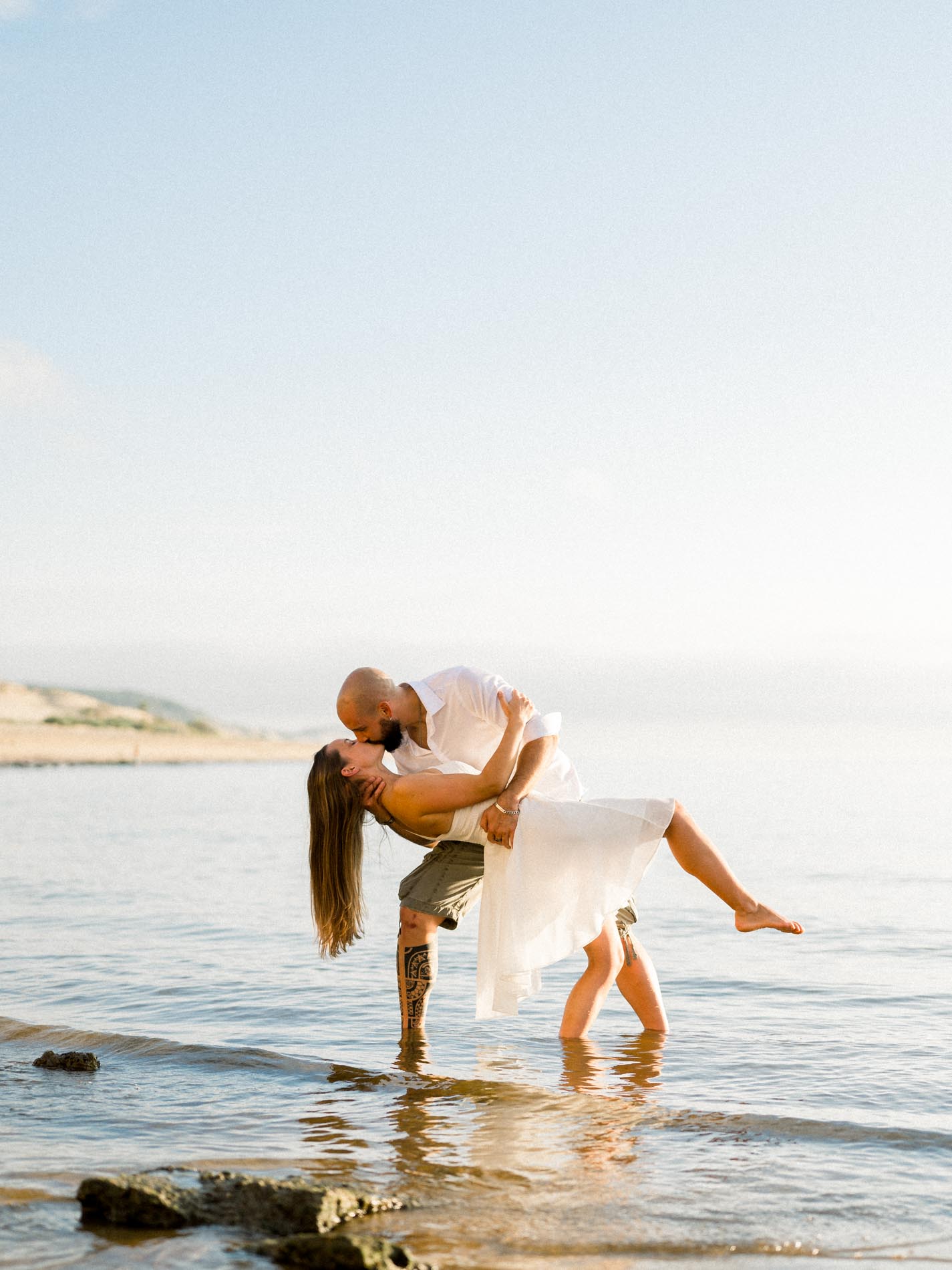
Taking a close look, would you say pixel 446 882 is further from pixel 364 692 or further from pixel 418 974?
pixel 364 692

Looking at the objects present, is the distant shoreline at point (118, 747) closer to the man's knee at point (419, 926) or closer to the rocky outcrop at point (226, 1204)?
the man's knee at point (419, 926)

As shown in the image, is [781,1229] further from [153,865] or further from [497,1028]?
[153,865]

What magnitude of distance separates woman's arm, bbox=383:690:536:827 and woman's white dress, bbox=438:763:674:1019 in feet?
0.39

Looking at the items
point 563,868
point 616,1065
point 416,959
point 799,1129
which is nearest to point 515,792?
point 563,868

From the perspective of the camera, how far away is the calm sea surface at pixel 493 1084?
4.36 metres

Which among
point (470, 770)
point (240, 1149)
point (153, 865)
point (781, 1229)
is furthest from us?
point (153, 865)

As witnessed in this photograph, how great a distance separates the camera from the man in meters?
6.43

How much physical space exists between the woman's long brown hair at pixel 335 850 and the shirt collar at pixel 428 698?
1.82ft

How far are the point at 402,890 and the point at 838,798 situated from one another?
32.3 m

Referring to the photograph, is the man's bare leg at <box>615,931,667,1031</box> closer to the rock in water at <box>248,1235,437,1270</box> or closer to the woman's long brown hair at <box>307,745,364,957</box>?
the woman's long brown hair at <box>307,745,364,957</box>

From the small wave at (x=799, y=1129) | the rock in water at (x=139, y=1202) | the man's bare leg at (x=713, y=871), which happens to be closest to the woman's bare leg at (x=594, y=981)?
the man's bare leg at (x=713, y=871)

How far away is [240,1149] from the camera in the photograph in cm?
534

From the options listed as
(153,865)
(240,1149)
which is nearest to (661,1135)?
(240,1149)

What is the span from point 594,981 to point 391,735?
1852mm
